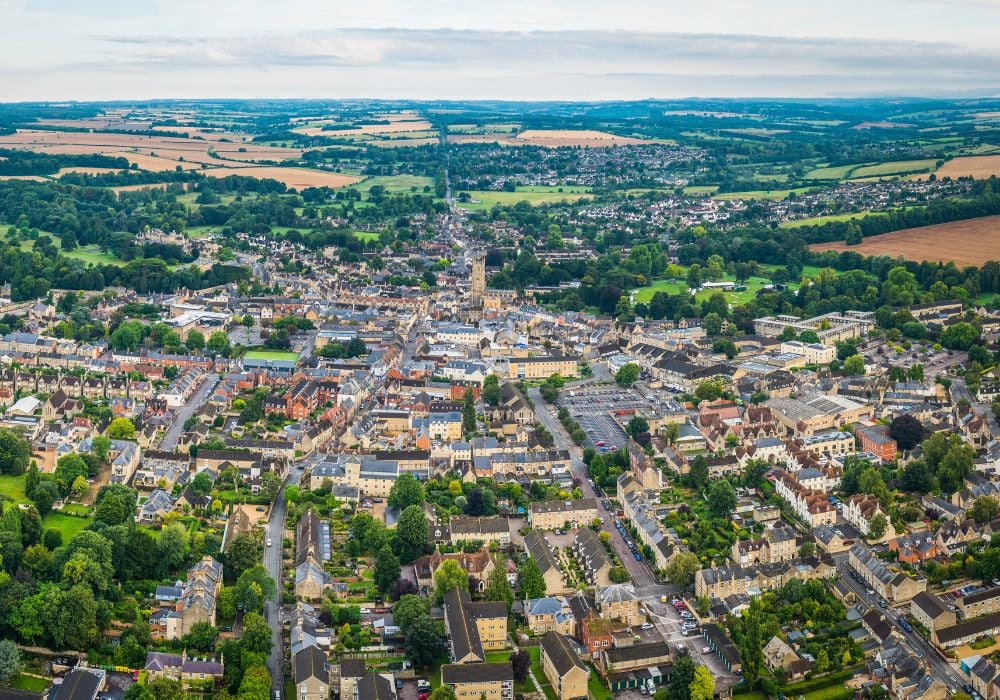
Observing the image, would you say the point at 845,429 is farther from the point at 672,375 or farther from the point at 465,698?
the point at 465,698

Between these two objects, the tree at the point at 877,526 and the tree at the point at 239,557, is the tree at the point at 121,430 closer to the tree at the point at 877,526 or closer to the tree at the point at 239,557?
the tree at the point at 239,557

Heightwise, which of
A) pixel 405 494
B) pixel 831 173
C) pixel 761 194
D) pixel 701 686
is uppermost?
pixel 831 173

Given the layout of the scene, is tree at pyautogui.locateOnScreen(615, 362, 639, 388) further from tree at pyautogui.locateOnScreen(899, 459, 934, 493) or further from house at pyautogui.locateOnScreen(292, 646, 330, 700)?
house at pyautogui.locateOnScreen(292, 646, 330, 700)

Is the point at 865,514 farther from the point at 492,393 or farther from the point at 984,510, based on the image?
the point at 492,393

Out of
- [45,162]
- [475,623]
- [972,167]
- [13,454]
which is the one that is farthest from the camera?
[45,162]

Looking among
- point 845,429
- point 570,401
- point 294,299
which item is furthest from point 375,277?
point 845,429

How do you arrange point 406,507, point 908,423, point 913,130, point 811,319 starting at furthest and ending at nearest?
point 913,130, point 811,319, point 908,423, point 406,507

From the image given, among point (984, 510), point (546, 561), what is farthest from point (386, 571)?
point (984, 510)
